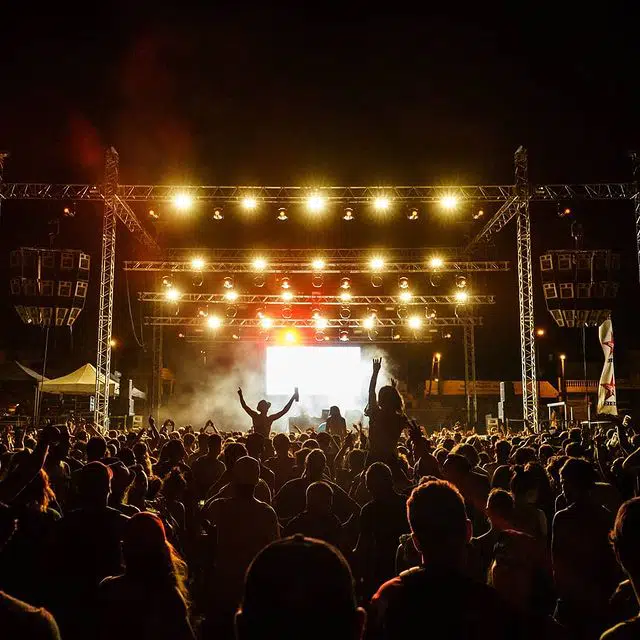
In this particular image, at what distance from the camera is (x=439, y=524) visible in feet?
6.88

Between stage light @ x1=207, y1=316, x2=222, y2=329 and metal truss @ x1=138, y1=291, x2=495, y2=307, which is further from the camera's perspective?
stage light @ x1=207, y1=316, x2=222, y2=329

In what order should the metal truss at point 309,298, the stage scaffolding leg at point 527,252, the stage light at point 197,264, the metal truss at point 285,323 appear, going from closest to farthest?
the stage scaffolding leg at point 527,252
the stage light at point 197,264
the metal truss at point 309,298
the metal truss at point 285,323

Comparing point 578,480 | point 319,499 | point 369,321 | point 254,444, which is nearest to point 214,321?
point 369,321

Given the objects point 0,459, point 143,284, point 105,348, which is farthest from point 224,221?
point 0,459

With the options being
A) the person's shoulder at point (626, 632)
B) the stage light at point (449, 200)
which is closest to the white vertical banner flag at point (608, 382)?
the stage light at point (449, 200)

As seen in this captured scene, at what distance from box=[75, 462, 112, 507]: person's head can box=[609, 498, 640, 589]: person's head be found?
265 centimetres

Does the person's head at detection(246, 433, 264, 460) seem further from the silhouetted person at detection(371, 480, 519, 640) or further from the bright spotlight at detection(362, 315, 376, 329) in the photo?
the bright spotlight at detection(362, 315, 376, 329)

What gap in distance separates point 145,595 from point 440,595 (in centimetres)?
115

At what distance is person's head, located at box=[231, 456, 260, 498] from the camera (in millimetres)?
3902

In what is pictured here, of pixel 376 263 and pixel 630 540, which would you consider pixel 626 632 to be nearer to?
pixel 630 540

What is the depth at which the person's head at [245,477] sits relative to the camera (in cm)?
390

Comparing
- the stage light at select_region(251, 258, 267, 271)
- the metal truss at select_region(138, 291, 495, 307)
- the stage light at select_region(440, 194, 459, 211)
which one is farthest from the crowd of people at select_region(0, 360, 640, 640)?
the metal truss at select_region(138, 291, 495, 307)

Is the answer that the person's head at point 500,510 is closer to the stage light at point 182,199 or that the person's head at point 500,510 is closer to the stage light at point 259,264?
the stage light at point 182,199

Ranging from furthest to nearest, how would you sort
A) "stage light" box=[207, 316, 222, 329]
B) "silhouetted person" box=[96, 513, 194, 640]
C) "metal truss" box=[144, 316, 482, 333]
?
"metal truss" box=[144, 316, 482, 333]
"stage light" box=[207, 316, 222, 329]
"silhouetted person" box=[96, 513, 194, 640]
